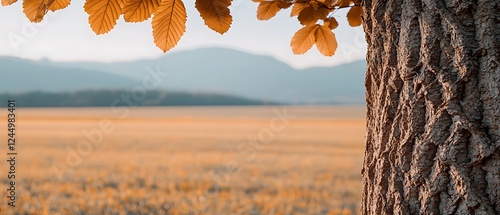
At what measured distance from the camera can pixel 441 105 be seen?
4.30ft

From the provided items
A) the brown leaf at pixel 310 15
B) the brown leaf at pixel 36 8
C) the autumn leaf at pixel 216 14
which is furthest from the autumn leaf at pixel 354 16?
the brown leaf at pixel 36 8

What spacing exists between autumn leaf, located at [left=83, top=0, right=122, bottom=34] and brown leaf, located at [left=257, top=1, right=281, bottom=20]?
0.60 meters

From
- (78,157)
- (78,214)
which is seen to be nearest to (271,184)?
(78,214)

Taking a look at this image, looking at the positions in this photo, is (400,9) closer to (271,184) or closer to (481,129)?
(481,129)

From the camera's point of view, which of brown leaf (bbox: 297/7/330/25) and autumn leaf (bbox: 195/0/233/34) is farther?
brown leaf (bbox: 297/7/330/25)

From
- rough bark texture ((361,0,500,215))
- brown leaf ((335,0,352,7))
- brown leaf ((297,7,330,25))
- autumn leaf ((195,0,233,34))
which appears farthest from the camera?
brown leaf ((335,0,352,7))

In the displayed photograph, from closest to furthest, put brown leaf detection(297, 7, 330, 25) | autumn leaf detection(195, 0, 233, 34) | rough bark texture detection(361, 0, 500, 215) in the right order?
1. rough bark texture detection(361, 0, 500, 215)
2. autumn leaf detection(195, 0, 233, 34)
3. brown leaf detection(297, 7, 330, 25)

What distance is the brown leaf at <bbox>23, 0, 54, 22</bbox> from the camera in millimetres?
1383

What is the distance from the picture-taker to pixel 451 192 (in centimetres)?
131

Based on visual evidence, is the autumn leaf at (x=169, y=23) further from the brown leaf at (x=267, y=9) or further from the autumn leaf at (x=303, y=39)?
the autumn leaf at (x=303, y=39)

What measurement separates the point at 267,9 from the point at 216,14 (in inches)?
19.0

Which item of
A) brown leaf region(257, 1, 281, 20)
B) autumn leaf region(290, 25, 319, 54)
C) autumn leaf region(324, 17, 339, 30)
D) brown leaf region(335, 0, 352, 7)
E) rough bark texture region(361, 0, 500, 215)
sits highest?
brown leaf region(335, 0, 352, 7)

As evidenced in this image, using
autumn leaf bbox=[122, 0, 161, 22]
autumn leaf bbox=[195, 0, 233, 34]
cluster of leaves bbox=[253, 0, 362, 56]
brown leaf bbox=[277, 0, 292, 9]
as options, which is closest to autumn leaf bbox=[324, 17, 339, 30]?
cluster of leaves bbox=[253, 0, 362, 56]

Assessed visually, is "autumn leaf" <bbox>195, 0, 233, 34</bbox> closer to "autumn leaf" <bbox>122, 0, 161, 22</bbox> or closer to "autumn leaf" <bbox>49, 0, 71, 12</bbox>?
"autumn leaf" <bbox>122, 0, 161, 22</bbox>
